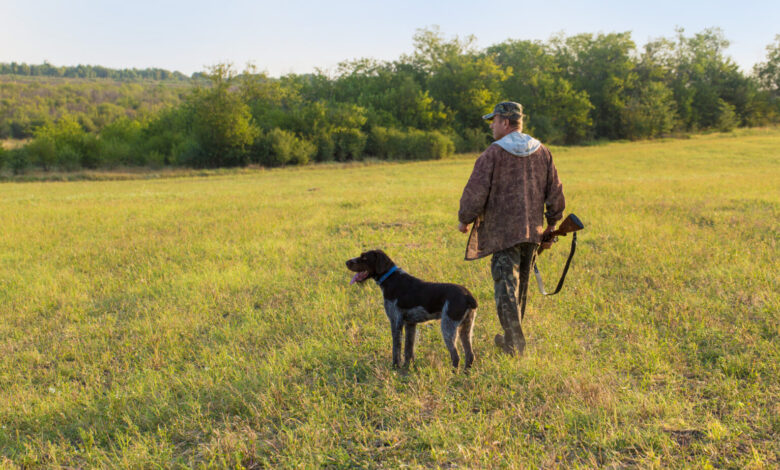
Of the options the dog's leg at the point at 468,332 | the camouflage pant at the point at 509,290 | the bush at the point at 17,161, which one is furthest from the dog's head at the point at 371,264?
the bush at the point at 17,161

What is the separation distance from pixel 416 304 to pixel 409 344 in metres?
0.61

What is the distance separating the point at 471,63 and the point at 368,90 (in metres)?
15.0

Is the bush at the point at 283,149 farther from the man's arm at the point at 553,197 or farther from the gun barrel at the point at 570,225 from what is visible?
the gun barrel at the point at 570,225

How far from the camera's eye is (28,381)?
482 centimetres

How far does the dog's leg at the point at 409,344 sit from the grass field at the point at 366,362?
0.14 m

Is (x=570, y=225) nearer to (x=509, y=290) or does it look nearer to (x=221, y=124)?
(x=509, y=290)

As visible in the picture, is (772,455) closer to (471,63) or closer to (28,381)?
(28,381)

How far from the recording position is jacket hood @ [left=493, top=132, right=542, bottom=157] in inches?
178

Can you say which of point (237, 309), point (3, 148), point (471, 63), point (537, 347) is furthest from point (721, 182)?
point (3, 148)

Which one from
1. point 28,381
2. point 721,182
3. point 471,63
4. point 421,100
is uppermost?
point 471,63

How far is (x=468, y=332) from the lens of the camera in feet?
14.8

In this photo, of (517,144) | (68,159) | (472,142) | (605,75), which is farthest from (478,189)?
(605,75)

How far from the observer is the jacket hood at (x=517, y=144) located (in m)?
4.51

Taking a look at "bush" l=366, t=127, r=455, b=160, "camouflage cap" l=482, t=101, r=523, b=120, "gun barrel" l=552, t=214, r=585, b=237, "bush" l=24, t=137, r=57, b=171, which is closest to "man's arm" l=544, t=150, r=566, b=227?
"gun barrel" l=552, t=214, r=585, b=237
